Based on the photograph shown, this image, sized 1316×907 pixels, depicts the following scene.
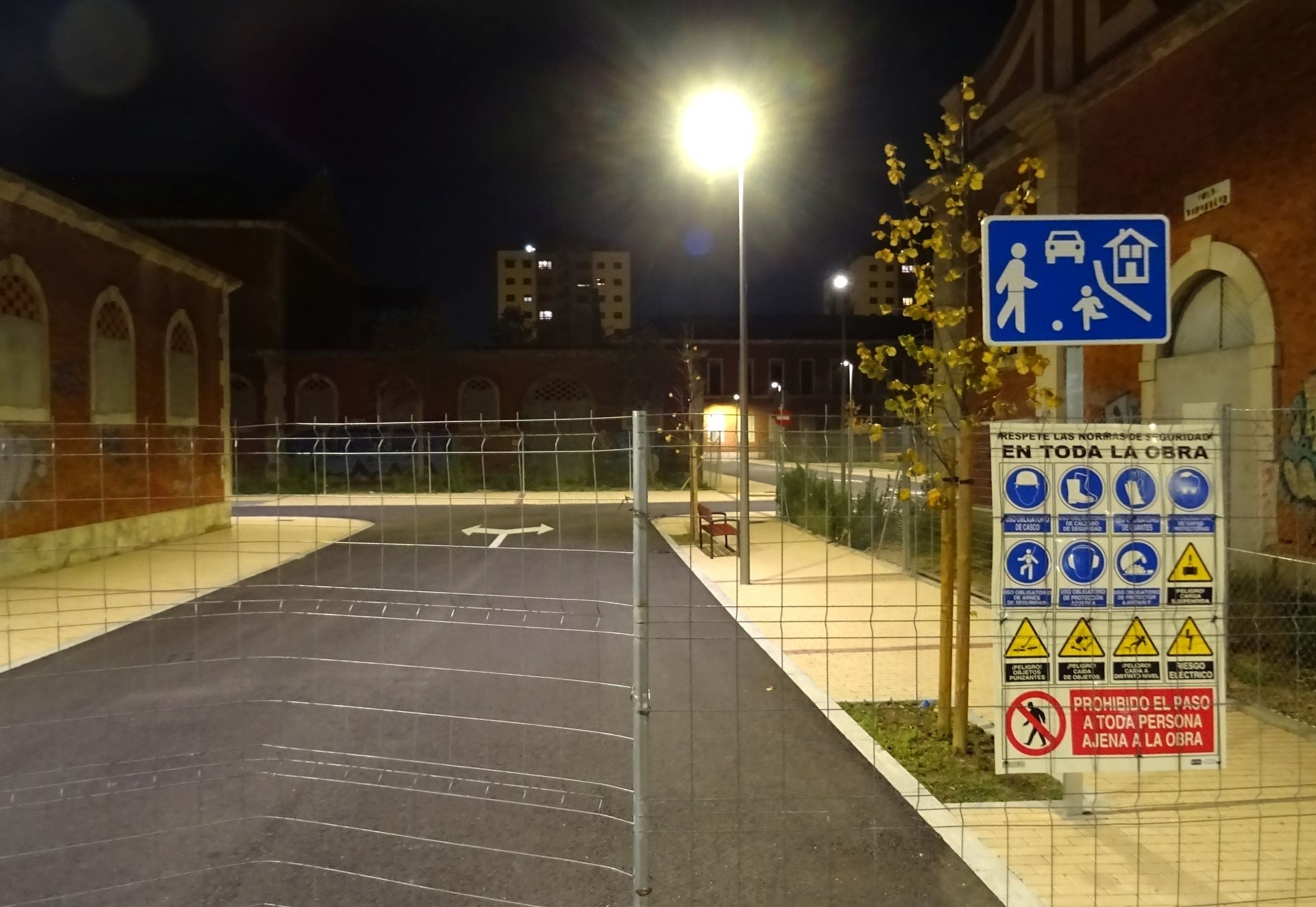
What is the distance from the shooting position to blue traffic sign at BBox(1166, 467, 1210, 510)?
12.1 ft

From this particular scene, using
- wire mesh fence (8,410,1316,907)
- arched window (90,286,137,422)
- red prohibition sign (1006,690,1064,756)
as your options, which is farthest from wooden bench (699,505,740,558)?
arched window (90,286,137,422)

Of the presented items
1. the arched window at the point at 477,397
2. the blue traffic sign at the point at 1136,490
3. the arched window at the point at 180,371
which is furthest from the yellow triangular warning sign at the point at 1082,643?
the arched window at the point at 477,397

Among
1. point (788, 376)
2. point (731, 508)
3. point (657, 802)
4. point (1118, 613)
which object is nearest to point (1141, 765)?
point (1118, 613)

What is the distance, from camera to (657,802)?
199 inches

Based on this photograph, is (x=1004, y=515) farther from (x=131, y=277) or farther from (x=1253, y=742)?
(x=131, y=277)

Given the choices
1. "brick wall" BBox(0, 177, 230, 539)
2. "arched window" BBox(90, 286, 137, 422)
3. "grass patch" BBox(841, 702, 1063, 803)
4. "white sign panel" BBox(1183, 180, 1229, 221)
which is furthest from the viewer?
"arched window" BBox(90, 286, 137, 422)

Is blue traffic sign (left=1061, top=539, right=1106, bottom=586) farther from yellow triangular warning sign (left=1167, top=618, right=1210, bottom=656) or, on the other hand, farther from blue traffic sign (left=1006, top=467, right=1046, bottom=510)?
yellow triangular warning sign (left=1167, top=618, right=1210, bottom=656)

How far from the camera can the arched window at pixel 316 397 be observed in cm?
3794

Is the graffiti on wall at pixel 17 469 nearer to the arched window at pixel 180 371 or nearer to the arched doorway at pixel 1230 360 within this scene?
the arched window at pixel 180 371

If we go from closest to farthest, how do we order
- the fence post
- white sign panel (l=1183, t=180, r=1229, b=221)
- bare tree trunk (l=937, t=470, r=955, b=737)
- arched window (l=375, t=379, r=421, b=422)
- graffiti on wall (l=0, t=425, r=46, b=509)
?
the fence post < bare tree trunk (l=937, t=470, r=955, b=737) < white sign panel (l=1183, t=180, r=1229, b=221) < graffiti on wall (l=0, t=425, r=46, b=509) < arched window (l=375, t=379, r=421, b=422)

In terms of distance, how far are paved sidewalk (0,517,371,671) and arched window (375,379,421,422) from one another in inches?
829

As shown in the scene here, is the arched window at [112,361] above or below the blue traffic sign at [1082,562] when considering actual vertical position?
above

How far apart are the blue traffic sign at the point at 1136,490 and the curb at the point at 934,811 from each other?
5.85ft

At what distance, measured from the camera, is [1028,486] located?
3.71m
